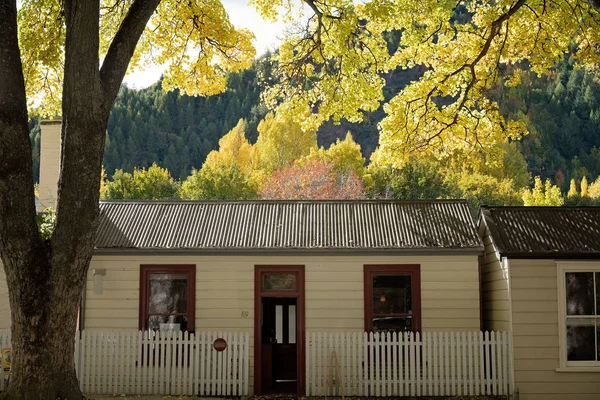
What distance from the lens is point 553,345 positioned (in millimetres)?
13250

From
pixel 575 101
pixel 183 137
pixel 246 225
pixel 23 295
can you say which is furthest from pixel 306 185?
pixel 575 101

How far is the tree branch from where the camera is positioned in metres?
9.95

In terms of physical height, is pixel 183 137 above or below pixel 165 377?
above

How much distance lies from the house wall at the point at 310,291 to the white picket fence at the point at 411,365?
621 mm

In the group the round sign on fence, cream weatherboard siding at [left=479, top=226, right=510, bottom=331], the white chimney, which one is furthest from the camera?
the white chimney

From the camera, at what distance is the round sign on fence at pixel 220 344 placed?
45.2ft

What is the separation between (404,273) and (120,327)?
18.5 ft

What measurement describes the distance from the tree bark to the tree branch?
19 cm

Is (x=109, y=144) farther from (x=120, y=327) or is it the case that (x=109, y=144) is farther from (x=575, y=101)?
(x=120, y=327)

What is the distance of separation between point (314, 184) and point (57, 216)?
48.5m

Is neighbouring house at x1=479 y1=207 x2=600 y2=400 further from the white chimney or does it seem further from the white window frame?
the white chimney

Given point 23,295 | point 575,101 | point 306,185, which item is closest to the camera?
point 23,295

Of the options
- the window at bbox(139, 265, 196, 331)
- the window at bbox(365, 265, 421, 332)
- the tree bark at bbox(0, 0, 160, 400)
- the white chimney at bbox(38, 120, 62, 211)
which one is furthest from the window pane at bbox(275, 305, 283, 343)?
the tree bark at bbox(0, 0, 160, 400)

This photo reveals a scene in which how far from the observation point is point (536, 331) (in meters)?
13.3
